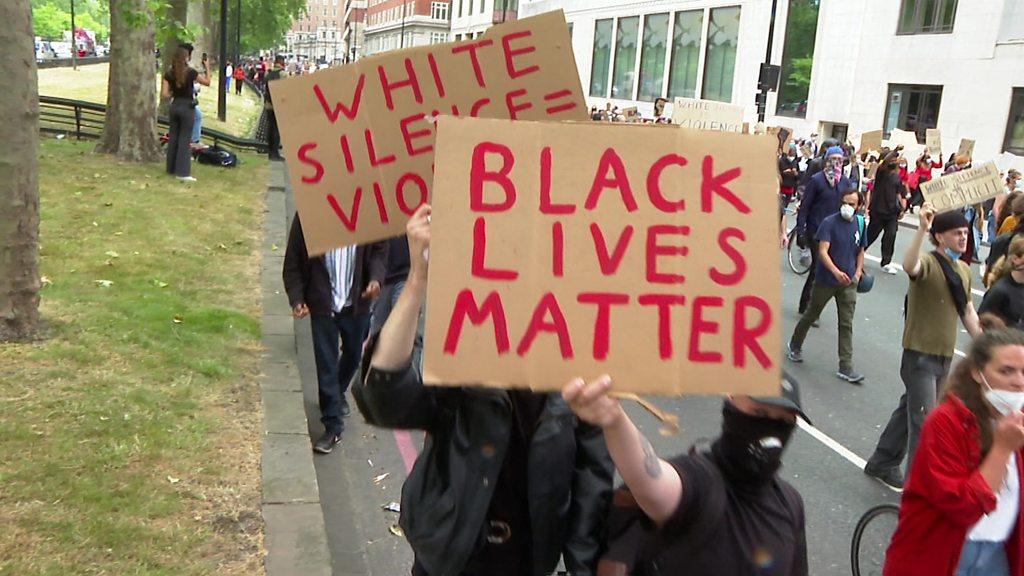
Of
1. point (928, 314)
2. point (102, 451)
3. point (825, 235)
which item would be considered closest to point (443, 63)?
point (102, 451)

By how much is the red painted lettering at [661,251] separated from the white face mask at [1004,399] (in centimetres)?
185

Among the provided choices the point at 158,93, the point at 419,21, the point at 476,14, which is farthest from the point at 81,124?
the point at 419,21

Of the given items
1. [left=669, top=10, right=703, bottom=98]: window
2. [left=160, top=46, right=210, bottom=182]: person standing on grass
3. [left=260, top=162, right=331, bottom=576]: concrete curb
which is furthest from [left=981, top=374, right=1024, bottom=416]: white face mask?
[left=669, top=10, right=703, bottom=98]: window

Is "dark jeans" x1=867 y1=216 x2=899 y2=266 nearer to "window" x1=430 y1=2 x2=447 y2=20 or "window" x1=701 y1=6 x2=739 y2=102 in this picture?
"window" x1=701 y1=6 x2=739 y2=102

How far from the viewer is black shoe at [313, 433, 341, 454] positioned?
17.5 ft

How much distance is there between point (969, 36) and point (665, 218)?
28339mm

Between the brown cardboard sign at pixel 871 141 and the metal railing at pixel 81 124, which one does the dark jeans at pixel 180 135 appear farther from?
the brown cardboard sign at pixel 871 141

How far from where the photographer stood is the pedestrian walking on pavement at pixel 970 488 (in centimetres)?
280

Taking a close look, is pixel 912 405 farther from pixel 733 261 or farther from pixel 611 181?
pixel 611 181

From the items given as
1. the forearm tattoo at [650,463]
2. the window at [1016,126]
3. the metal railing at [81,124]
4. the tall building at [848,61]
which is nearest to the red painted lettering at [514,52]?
the forearm tattoo at [650,463]

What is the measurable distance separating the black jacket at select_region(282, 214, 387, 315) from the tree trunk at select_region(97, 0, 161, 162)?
987 centimetres

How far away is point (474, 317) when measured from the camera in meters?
1.84

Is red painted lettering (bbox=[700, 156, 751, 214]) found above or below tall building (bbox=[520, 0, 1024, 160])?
below

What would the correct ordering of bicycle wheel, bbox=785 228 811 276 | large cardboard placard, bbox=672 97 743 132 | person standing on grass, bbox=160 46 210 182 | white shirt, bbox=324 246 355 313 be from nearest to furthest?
white shirt, bbox=324 246 355 313 < large cardboard placard, bbox=672 97 743 132 < bicycle wheel, bbox=785 228 811 276 < person standing on grass, bbox=160 46 210 182
